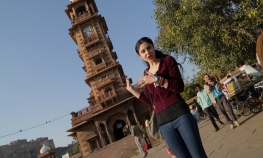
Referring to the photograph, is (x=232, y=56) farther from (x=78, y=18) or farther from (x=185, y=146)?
(x=78, y=18)

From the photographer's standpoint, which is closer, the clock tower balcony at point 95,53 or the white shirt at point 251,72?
the white shirt at point 251,72

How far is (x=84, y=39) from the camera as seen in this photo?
30984mm

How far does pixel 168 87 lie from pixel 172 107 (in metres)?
0.20

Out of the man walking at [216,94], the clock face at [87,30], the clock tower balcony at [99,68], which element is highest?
the clock face at [87,30]

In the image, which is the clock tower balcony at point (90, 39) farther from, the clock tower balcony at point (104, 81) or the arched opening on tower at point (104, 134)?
the arched opening on tower at point (104, 134)

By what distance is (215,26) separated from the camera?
11344mm

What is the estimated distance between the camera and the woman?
2203mm

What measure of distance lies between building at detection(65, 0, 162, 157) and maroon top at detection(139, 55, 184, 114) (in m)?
23.2

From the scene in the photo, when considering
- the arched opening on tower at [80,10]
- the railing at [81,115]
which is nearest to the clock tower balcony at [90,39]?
the arched opening on tower at [80,10]

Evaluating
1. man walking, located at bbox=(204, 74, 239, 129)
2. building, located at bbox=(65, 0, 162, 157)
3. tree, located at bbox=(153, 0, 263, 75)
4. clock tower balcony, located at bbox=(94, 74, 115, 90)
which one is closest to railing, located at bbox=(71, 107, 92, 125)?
building, located at bbox=(65, 0, 162, 157)

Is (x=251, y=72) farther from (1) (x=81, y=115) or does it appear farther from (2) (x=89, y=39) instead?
(2) (x=89, y=39)

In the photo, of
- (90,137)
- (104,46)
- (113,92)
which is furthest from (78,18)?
(90,137)

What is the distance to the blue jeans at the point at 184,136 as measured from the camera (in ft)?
7.20

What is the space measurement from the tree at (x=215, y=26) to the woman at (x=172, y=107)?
9600mm
